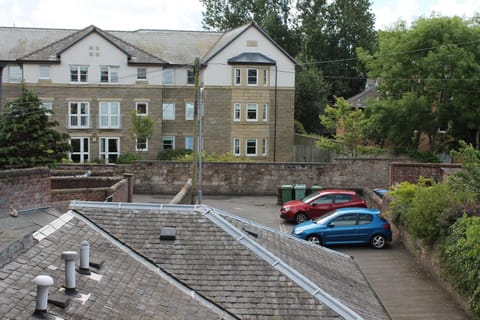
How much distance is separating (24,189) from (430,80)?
26.4 meters

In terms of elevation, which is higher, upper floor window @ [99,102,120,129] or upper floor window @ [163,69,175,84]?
upper floor window @ [163,69,175,84]

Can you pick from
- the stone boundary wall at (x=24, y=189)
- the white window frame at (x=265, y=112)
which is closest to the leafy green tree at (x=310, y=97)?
the white window frame at (x=265, y=112)

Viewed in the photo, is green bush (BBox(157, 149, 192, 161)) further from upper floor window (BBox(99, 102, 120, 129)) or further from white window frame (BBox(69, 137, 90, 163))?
white window frame (BBox(69, 137, 90, 163))

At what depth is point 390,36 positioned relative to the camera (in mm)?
41312

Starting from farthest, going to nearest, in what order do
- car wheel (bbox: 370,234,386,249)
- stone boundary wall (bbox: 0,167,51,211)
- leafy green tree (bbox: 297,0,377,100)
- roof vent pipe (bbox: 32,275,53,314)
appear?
1. leafy green tree (bbox: 297,0,377,100)
2. car wheel (bbox: 370,234,386,249)
3. stone boundary wall (bbox: 0,167,51,211)
4. roof vent pipe (bbox: 32,275,53,314)

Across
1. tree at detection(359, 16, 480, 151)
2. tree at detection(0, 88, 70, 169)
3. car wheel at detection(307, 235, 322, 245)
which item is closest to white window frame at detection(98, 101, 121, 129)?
tree at detection(0, 88, 70, 169)

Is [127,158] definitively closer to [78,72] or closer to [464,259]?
[78,72]

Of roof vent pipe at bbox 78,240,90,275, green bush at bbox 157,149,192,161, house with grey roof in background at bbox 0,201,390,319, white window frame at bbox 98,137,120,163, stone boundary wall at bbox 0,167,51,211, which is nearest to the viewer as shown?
house with grey roof in background at bbox 0,201,390,319

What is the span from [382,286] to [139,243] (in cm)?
1043

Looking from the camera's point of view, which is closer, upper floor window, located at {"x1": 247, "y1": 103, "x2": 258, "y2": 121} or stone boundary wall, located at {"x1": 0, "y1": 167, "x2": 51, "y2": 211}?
stone boundary wall, located at {"x1": 0, "y1": 167, "x2": 51, "y2": 211}

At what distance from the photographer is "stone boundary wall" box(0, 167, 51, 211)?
1753 cm

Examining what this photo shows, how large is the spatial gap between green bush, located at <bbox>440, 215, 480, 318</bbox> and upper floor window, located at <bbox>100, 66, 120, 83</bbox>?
115 feet

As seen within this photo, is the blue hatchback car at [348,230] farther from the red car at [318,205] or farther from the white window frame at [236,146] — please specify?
the white window frame at [236,146]

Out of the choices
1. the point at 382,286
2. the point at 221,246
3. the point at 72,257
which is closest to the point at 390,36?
the point at 382,286
